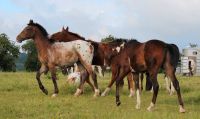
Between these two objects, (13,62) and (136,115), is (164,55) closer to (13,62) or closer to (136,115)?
Answer: (136,115)

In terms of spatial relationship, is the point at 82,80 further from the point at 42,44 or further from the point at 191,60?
the point at 191,60

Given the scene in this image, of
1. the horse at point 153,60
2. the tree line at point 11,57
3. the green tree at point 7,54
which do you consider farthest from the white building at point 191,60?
the horse at point 153,60

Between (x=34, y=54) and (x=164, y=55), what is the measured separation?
3095 inches

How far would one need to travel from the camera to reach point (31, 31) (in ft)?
64.5

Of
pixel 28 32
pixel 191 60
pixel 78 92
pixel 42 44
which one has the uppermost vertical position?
pixel 28 32

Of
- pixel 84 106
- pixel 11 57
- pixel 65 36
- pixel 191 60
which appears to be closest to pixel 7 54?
pixel 11 57

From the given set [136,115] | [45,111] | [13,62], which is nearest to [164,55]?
[136,115]

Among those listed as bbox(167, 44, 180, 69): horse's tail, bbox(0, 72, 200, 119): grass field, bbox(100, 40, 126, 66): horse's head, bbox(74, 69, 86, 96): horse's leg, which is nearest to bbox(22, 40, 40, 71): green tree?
bbox(0, 72, 200, 119): grass field

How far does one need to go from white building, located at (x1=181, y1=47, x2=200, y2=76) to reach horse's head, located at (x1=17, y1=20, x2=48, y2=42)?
34569 millimetres

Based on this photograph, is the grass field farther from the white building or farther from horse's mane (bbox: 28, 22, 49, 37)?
the white building

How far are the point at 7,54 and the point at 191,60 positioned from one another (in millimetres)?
39181

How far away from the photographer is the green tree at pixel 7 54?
266 ft

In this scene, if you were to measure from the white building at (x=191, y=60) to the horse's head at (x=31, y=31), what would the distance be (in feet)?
113

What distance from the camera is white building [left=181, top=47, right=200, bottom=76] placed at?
5401cm
